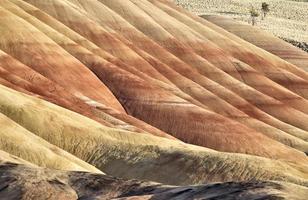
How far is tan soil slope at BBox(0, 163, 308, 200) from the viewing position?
1778 cm

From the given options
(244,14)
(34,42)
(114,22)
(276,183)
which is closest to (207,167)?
(276,183)

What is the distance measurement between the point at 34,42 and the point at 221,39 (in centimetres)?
4199

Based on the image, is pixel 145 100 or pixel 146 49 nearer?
pixel 145 100

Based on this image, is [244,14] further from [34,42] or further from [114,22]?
[34,42]

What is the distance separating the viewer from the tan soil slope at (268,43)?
11443 centimetres

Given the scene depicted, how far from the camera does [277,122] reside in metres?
74.0

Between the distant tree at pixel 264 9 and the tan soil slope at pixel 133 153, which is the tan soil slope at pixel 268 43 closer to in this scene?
the distant tree at pixel 264 9

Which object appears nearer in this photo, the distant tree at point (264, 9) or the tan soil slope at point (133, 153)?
the tan soil slope at point (133, 153)

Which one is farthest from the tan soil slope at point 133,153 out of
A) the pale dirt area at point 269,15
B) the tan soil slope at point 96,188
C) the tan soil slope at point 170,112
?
the pale dirt area at point 269,15

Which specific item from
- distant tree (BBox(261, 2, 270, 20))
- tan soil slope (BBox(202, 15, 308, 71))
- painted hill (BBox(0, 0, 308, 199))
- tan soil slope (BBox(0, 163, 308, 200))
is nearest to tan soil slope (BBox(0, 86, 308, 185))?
painted hill (BBox(0, 0, 308, 199))

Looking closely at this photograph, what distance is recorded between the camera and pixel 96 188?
2169cm

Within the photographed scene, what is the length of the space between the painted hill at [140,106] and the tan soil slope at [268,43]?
87 cm

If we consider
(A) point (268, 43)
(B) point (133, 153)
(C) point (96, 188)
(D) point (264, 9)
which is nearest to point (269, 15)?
(D) point (264, 9)

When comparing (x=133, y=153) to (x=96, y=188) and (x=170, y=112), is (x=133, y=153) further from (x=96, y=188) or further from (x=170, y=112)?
(x=170, y=112)
